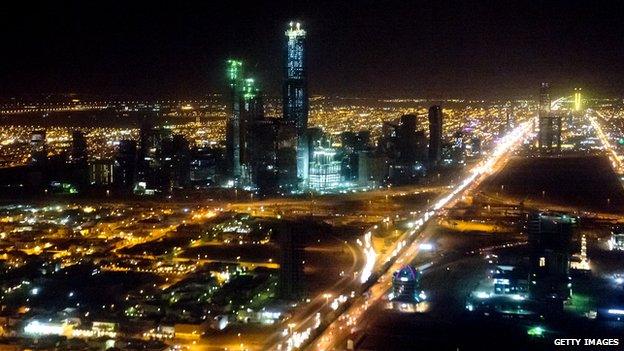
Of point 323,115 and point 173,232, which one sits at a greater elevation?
point 323,115

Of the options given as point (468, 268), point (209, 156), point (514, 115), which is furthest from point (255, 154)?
point (514, 115)

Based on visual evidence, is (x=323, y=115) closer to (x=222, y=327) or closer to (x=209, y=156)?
(x=209, y=156)

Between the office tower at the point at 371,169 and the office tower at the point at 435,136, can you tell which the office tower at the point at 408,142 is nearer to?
the office tower at the point at 435,136

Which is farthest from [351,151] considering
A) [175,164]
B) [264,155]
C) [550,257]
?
[550,257]

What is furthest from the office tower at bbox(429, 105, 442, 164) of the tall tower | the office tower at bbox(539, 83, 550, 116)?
the office tower at bbox(539, 83, 550, 116)

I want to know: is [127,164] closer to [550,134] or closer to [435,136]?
[435,136]

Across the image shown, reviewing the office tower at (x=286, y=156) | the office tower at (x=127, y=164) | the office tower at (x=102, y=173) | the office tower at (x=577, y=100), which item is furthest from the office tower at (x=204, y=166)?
the office tower at (x=577, y=100)
